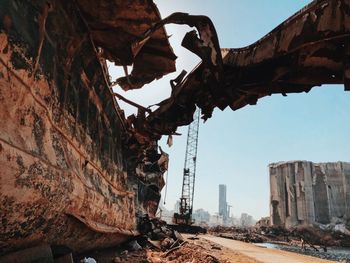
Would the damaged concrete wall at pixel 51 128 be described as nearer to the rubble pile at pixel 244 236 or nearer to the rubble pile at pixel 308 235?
the rubble pile at pixel 244 236

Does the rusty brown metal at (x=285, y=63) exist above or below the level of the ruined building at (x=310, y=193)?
below

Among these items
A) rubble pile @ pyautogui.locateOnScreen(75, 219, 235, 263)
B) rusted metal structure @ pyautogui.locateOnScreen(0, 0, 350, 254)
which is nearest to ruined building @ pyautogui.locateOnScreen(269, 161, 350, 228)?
rubble pile @ pyautogui.locateOnScreen(75, 219, 235, 263)

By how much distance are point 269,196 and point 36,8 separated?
226 feet

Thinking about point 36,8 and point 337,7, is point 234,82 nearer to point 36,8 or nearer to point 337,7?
point 337,7

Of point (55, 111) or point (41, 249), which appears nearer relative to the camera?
point (41, 249)

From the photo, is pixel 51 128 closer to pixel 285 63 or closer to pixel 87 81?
→ pixel 87 81

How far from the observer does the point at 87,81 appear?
5344 mm

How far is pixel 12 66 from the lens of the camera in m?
2.85

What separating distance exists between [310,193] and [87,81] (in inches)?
2469

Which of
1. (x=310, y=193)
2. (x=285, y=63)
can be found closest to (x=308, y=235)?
(x=310, y=193)

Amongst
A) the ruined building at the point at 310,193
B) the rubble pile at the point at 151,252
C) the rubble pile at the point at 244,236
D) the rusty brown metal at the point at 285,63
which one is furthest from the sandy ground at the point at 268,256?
the ruined building at the point at 310,193

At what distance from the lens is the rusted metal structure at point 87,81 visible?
3004 mm

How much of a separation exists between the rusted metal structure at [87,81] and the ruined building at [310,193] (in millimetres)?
60557

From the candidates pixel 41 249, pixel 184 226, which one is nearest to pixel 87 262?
pixel 41 249
